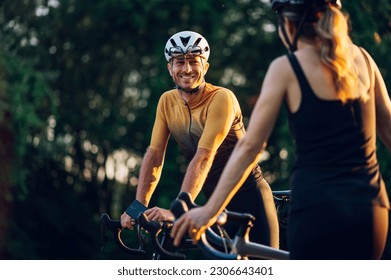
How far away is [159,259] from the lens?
5.28 m

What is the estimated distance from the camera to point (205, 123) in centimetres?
570

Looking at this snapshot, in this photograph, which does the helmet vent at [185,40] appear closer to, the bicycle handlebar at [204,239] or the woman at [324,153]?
the bicycle handlebar at [204,239]

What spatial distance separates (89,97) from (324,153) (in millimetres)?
22101

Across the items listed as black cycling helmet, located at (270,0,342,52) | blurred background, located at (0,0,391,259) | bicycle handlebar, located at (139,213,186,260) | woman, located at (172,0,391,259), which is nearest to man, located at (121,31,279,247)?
bicycle handlebar, located at (139,213,186,260)

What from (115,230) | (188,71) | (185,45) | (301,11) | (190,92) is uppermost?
(301,11)

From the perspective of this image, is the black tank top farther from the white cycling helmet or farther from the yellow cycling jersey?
the white cycling helmet

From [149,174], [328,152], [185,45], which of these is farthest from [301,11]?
[149,174]

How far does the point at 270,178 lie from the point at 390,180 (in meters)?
6.93

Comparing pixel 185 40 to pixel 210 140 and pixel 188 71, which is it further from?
pixel 210 140

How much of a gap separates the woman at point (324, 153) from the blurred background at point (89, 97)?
14.8 metres

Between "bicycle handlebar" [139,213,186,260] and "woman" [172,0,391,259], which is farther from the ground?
"woman" [172,0,391,259]

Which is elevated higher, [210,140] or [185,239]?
[210,140]

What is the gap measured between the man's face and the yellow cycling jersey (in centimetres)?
7

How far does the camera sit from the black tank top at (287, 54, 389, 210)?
3695mm
